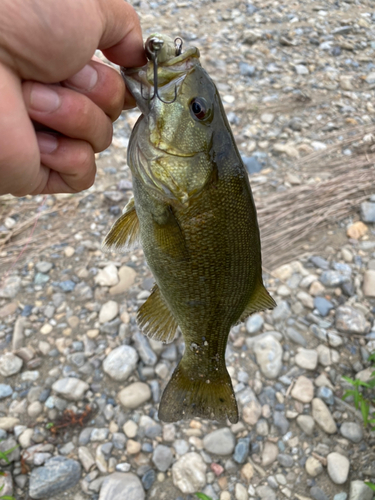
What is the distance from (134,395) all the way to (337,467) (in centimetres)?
154

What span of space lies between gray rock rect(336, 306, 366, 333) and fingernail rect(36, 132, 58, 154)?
2.83 meters

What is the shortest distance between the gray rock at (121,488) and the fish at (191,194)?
4.81 ft

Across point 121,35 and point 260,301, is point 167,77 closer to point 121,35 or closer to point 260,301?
point 121,35

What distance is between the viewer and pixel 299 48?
7.12 metres

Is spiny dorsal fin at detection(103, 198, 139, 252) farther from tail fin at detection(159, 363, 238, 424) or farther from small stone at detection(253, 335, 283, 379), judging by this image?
small stone at detection(253, 335, 283, 379)

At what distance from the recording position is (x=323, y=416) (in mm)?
3102

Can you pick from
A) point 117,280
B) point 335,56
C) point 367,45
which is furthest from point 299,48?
point 117,280

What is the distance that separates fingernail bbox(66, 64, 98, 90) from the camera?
173 centimetres

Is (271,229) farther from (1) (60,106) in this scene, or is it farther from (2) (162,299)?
(1) (60,106)

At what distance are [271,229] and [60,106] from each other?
309 cm

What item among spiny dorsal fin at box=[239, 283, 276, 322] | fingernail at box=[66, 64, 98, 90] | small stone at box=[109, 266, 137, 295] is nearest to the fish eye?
fingernail at box=[66, 64, 98, 90]

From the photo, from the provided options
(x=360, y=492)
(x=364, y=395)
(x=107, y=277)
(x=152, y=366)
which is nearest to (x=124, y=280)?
(x=107, y=277)

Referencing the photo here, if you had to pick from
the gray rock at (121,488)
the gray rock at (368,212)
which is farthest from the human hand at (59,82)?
the gray rock at (368,212)

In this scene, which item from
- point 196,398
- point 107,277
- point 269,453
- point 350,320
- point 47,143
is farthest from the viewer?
point 107,277
